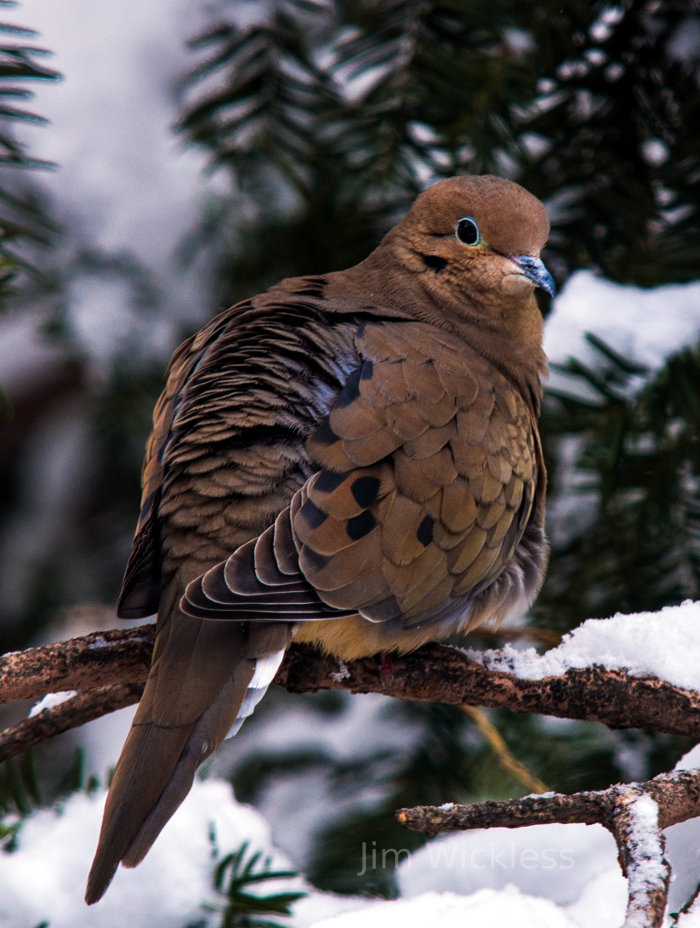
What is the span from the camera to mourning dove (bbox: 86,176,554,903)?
1.64 metres

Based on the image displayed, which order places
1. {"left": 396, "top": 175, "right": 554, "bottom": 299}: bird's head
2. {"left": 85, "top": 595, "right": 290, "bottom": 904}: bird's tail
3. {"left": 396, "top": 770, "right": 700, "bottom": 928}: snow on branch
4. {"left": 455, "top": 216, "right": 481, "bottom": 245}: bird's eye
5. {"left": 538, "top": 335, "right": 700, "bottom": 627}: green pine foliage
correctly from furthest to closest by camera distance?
{"left": 455, "top": 216, "right": 481, "bottom": 245}: bird's eye → {"left": 396, "top": 175, "right": 554, "bottom": 299}: bird's head → {"left": 538, "top": 335, "right": 700, "bottom": 627}: green pine foliage → {"left": 85, "top": 595, "right": 290, "bottom": 904}: bird's tail → {"left": 396, "top": 770, "right": 700, "bottom": 928}: snow on branch

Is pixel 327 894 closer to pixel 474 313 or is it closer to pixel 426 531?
pixel 426 531

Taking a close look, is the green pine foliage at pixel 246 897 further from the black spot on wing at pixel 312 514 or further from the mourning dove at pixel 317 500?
the black spot on wing at pixel 312 514

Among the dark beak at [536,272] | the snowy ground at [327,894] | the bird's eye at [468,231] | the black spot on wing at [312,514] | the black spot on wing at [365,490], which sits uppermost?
the bird's eye at [468,231]

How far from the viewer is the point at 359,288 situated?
241cm

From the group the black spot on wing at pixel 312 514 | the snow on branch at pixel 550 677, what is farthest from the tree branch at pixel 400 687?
the black spot on wing at pixel 312 514

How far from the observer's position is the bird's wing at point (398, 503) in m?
1.72

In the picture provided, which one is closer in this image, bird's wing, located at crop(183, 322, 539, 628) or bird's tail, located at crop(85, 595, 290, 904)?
bird's tail, located at crop(85, 595, 290, 904)

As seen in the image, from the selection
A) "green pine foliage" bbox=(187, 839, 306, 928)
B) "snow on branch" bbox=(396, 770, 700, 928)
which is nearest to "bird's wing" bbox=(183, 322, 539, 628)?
"green pine foliage" bbox=(187, 839, 306, 928)

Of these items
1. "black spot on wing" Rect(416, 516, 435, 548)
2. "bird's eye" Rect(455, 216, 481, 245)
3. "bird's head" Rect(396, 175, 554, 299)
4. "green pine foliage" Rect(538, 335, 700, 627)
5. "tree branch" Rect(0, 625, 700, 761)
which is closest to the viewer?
"tree branch" Rect(0, 625, 700, 761)

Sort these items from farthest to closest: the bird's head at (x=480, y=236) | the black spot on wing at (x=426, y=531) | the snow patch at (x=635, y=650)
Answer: the bird's head at (x=480, y=236), the black spot on wing at (x=426, y=531), the snow patch at (x=635, y=650)

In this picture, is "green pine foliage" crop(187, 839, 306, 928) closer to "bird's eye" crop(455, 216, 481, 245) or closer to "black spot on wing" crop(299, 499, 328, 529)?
"black spot on wing" crop(299, 499, 328, 529)

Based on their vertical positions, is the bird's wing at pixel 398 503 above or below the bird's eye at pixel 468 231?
below

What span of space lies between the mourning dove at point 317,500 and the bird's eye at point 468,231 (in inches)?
0.6
